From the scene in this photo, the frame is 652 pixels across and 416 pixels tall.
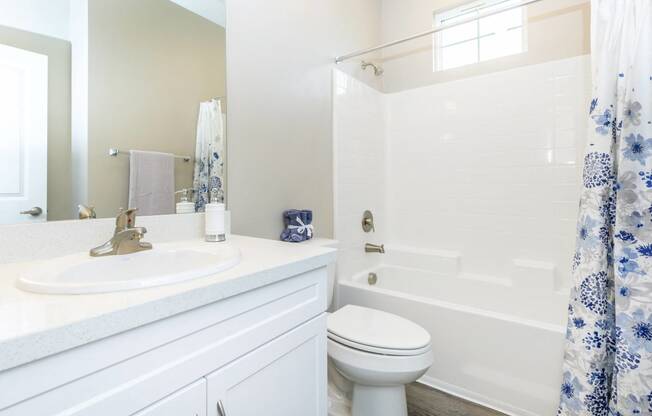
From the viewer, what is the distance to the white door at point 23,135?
845 mm

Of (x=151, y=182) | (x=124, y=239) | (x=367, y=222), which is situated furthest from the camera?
(x=367, y=222)

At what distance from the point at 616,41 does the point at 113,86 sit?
2.02m

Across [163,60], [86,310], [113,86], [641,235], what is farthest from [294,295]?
[641,235]

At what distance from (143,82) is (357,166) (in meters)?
1.46

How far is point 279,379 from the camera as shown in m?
0.82

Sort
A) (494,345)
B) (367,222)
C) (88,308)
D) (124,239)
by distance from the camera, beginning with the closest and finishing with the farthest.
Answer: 1. (88,308)
2. (124,239)
3. (494,345)
4. (367,222)

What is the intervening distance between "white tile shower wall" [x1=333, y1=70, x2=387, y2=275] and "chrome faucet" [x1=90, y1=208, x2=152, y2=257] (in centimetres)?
124

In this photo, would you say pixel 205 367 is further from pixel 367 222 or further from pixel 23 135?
pixel 367 222

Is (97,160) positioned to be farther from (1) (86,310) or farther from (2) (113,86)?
(1) (86,310)

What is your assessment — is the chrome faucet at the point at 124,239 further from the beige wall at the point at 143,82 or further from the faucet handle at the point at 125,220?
the beige wall at the point at 143,82

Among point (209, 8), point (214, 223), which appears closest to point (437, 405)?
point (214, 223)

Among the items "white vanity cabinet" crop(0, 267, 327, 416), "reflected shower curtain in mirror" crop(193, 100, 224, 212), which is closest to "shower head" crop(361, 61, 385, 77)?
"reflected shower curtain in mirror" crop(193, 100, 224, 212)

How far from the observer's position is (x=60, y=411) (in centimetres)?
46

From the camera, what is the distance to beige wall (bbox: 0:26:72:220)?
918 mm
